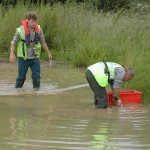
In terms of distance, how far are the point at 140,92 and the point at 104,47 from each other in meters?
4.58

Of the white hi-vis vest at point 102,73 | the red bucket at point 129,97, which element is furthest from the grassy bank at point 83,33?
the white hi-vis vest at point 102,73

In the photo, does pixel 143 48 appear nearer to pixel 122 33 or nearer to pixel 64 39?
pixel 122 33

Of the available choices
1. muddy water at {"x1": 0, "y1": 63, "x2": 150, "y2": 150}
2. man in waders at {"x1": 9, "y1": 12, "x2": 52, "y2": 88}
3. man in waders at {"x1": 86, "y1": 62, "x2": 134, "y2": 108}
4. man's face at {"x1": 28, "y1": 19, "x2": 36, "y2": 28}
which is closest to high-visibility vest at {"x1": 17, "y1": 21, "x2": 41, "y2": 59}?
man in waders at {"x1": 9, "y1": 12, "x2": 52, "y2": 88}

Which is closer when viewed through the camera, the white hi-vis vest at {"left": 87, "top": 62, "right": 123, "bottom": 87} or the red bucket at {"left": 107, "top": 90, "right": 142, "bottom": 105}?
the white hi-vis vest at {"left": 87, "top": 62, "right": 123, "bottom": 87}

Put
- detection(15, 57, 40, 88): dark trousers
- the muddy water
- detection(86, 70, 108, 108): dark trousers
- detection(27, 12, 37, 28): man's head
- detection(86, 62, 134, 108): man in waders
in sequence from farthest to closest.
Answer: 1. detection(15, 57, 40, 88): dark trousers
2. detection(27, 12, 37, 28): man's head
3. detection(86, 70, 108, 108): dark trousers
4. detection(86, 62, 134, 108): man in waders
5. the muddy water

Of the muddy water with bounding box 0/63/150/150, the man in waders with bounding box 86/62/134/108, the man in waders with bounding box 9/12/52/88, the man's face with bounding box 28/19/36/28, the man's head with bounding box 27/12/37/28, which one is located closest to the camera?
the muddy water with bounding box 0/63/150/150

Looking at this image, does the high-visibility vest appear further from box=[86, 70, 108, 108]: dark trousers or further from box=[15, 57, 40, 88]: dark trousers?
box=[86, 70, 108, 108]: dark trousers

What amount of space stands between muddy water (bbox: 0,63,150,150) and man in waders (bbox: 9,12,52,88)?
1.26 feet

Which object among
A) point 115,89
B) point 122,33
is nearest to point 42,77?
point 122,33

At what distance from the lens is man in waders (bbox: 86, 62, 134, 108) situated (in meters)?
7.77

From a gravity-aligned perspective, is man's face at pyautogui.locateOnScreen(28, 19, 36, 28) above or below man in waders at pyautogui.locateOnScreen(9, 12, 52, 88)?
above

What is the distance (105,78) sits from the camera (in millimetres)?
7828

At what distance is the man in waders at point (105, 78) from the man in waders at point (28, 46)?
2.03m

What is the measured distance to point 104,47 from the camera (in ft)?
41.8
